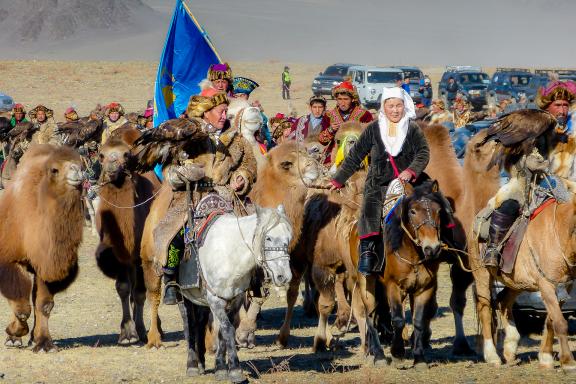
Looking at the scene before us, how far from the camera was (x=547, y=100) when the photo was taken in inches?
438

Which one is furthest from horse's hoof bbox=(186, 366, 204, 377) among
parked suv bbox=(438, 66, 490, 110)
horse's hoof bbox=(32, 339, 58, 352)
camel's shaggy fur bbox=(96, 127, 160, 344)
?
parked suv bbox=(438, 66, 490, 110)

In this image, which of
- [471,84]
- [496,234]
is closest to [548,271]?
[496,234]

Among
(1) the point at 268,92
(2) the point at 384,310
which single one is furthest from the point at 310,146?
(1) the point at 268,92

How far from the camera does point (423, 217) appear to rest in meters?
10.3

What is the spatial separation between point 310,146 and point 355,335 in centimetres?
236

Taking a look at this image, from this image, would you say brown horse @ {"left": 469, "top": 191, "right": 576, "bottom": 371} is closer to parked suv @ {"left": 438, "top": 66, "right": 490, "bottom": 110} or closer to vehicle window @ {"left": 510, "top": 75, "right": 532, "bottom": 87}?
parked suv @ {"left": 438, "top": 66, "right": 490, "bottom": 110}

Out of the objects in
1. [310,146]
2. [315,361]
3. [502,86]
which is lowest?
[315,361]

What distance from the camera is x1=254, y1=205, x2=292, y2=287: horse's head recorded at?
9.62m

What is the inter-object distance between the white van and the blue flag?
36.0 m

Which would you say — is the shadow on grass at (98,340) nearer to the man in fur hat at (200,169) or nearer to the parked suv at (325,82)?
the man in fur hat at (200,169)

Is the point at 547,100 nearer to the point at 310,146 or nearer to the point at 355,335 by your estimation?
the point at 310,146

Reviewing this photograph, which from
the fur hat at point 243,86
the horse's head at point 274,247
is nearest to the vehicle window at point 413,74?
the fur hat at point 243,86

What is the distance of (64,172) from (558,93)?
5.39 m

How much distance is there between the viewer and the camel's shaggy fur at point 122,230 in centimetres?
1323
